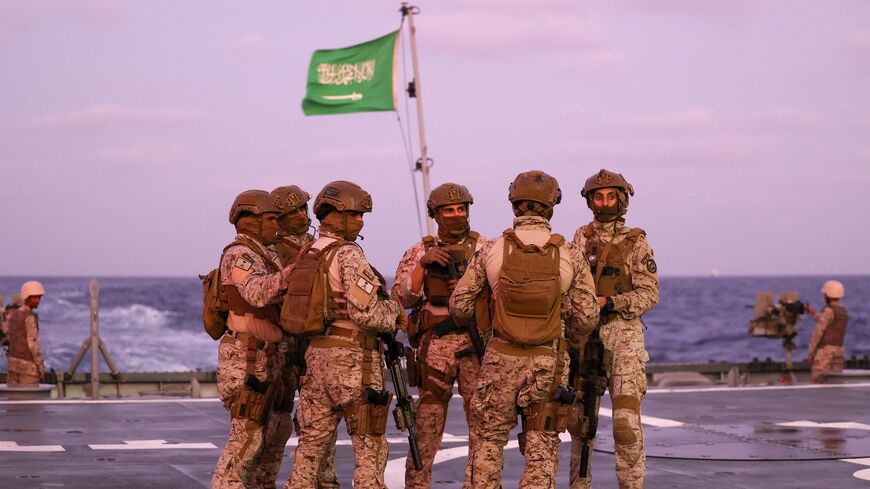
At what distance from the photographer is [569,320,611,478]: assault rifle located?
9609 mm

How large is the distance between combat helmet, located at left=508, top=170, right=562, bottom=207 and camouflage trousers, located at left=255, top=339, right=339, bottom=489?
1.83 m

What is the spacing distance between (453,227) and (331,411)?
1.85 meters

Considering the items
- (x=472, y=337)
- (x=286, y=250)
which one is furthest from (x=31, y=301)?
(x=472, y=337)

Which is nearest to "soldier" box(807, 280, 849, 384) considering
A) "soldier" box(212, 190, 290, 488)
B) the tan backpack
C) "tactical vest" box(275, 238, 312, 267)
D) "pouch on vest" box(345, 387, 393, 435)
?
"tactical vest" box(275, 238, 312, 267)

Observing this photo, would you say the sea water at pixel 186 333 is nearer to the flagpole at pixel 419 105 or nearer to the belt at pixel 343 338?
the flagpole at pixel 419 105

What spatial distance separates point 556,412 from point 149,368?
4519 cm

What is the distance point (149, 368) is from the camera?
52125mm

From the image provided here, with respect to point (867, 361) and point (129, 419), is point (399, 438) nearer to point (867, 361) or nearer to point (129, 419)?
point (129, 419)

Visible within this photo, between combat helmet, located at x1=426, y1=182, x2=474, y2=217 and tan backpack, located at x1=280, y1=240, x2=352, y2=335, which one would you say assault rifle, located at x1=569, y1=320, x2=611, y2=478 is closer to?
combat helmet, located at x1=426, y1=182, x2=474, y2=217

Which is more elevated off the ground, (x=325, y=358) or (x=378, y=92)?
(x=378, y=92)

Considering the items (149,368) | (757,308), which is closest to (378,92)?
(757,308)

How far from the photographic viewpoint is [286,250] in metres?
10.0

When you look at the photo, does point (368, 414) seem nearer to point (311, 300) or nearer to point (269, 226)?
point (311, 300)

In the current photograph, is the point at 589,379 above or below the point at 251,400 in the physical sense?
above
